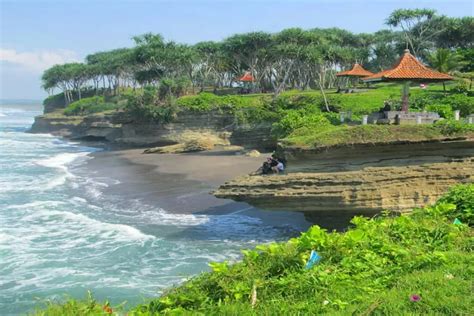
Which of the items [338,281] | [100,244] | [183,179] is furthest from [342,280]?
[183,179]

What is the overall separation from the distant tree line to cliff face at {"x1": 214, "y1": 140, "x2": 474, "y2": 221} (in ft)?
106

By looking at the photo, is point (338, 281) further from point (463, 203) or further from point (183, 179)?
point (183, 179)

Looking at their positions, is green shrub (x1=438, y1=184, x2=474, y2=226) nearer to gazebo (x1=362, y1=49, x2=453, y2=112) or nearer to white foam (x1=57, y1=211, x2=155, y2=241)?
white foam (x1=57, y1=211, x2=155, y2=241)

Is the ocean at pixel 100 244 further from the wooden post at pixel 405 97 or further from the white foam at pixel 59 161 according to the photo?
the white foam at pixel 59 161

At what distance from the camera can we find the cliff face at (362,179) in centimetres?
1358

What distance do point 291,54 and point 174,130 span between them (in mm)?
14278

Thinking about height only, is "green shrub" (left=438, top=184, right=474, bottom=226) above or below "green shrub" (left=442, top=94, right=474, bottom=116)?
below

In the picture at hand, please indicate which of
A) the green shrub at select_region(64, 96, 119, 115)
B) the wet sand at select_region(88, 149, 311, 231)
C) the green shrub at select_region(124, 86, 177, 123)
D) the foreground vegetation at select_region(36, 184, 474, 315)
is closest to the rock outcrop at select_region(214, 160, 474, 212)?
the wet sand at select_region(88, 149, 311, 231)

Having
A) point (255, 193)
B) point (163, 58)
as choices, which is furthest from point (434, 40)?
point (255, 193)

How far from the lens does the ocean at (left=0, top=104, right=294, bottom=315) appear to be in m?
11.5

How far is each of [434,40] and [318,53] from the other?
2398 cm

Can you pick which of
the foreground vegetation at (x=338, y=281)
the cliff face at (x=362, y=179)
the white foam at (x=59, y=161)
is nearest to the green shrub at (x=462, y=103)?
the cliff face at (x=362, y=179)

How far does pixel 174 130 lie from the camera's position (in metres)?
45.0

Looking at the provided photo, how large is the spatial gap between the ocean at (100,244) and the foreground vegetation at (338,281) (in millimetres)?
2749
